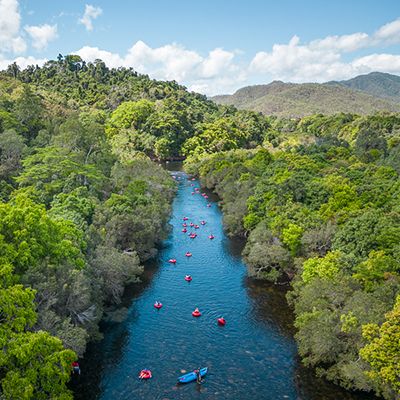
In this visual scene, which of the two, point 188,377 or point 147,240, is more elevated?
point 147,240

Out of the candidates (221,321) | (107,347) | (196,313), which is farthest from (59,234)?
(221,321)

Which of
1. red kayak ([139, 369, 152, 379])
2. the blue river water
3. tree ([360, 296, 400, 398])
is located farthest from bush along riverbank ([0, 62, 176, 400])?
tree ([360, 296, 400, 398])

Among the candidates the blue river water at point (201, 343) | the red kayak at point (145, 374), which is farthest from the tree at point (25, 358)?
the red kayak at point (145, 374)

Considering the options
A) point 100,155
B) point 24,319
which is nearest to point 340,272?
point 24,319

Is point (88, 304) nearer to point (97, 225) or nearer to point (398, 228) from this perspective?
point (97, 225)

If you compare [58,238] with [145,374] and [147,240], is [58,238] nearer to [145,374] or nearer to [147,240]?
[145,374]

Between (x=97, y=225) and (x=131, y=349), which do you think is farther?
(x=97, y=225)
